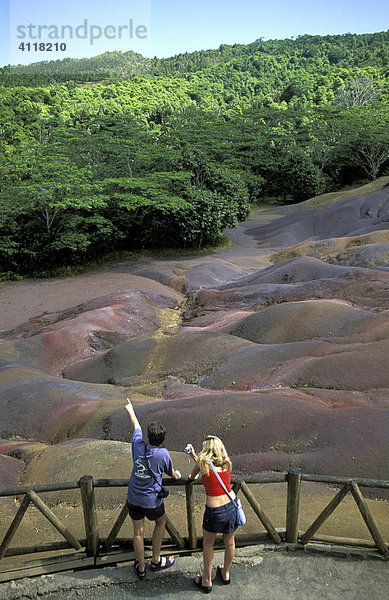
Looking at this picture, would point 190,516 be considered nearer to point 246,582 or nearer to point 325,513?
point 246,582

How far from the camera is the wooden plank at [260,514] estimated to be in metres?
5.03

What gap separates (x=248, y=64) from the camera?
11112 centimetres

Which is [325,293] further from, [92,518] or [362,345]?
[92,518]

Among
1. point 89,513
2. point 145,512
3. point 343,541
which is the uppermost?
point 145,512

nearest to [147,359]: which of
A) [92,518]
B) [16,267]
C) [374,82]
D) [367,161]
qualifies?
[92,518]

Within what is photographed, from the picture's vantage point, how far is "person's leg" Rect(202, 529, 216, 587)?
4594 millimetres

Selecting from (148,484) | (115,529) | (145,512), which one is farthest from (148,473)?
(115,529)

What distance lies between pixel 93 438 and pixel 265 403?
3396 millimetres

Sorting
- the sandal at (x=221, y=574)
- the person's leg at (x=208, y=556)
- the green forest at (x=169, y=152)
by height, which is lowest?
the sandal at (x=221, y=574)

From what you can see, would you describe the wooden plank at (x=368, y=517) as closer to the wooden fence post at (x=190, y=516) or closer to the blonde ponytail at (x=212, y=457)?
the blonde ponytail at (x=212, y=457)

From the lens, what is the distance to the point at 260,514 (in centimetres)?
509

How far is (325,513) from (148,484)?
1890 millimetres

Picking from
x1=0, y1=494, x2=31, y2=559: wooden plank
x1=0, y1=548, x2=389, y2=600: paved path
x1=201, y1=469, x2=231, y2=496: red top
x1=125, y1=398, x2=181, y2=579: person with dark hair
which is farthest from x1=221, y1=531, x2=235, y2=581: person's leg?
x1=0, y1=494, x2=31, y2=559: wooden plank

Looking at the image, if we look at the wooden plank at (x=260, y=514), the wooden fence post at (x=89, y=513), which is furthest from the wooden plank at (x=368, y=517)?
the wooden fence post at (x=89, y=513)
